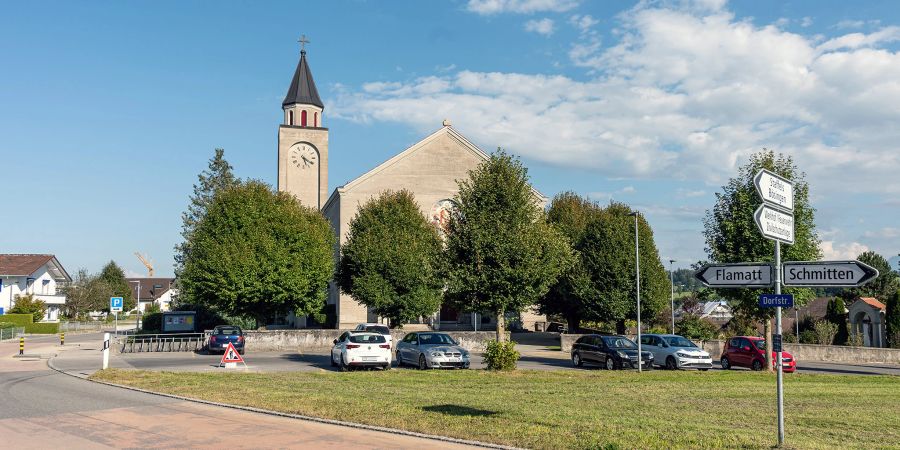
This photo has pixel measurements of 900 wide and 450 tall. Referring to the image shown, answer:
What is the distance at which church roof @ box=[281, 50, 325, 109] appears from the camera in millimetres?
74312

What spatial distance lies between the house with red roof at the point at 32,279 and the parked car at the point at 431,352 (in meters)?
63.1

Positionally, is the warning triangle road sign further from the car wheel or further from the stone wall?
the car wheel

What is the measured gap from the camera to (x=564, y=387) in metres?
20.4

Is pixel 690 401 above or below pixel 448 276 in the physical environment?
below

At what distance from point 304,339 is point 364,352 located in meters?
17.0

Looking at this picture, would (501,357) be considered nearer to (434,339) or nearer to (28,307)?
(434,339)

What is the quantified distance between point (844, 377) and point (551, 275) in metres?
12.0

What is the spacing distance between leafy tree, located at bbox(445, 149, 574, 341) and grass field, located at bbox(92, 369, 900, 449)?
312cm

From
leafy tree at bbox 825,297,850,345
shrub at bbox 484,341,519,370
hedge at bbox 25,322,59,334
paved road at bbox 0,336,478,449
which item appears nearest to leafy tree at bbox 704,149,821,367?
shrub at bbox 484,341,519,370

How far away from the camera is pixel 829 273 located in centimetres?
968

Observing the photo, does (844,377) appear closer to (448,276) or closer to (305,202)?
(448,276)

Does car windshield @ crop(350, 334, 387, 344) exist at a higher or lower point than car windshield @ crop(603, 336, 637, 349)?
higher

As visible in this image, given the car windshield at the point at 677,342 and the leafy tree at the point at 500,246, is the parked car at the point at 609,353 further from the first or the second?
the leafy tree at the point at 500,246

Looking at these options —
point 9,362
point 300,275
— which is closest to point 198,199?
point 300,275
